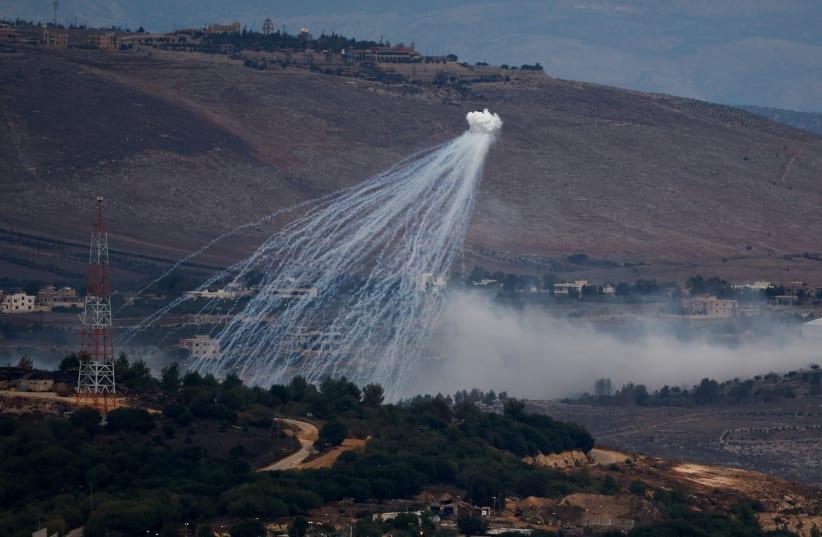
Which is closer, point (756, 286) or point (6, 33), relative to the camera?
point (756, 286)

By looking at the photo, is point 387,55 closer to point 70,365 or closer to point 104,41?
point 104,41

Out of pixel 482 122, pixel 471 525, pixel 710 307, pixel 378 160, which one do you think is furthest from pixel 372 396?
pixel 378 160

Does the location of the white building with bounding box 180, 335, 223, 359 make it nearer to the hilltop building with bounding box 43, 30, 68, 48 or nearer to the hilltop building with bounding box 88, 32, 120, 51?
the hilltop building with bounding box 43, 30, 68, 48

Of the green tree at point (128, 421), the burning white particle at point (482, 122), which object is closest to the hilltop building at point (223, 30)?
the burning white particle at point (482, 122)

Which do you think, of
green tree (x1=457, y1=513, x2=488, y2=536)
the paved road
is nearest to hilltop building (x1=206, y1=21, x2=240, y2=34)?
the paved road

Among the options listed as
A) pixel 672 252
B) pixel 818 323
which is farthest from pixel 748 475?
pixel 672 252

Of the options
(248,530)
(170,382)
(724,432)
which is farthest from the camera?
(724,432)
